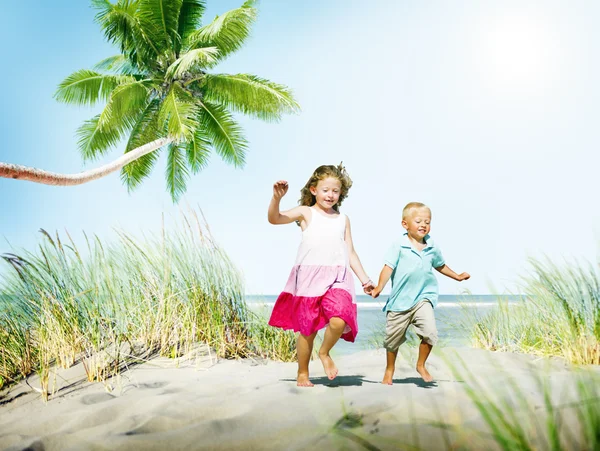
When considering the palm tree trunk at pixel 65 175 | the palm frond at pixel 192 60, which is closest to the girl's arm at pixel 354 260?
the palm tree trunk at pixel 65 175

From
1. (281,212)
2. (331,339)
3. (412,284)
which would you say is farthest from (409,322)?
(281,212)

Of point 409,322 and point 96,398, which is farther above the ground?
point 409,322

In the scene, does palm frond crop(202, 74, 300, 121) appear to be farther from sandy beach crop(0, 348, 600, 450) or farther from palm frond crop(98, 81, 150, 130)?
sandy beach crop(0, 348, 600, 450)

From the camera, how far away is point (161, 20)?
15492 mm

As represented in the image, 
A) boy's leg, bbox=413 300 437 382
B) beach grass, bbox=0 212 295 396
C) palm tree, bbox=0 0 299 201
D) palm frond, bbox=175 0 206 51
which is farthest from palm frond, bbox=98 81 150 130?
boy's leg, bbox=413 300 437 382

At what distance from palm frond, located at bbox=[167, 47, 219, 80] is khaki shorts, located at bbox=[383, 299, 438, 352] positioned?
34.1 feet

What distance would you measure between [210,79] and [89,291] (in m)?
11.7

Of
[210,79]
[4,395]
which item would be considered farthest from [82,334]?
[210,79]

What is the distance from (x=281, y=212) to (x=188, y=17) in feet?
45.0

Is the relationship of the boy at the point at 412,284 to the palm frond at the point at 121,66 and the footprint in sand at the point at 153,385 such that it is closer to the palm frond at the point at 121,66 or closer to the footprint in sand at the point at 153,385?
the footprint in sand at the point at 153,385

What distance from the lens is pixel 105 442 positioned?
9.74ft

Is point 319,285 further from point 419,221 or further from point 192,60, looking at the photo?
point 192,60

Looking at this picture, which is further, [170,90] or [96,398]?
[170,90]

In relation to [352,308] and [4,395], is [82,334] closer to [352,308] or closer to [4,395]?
[4,395]
